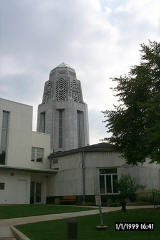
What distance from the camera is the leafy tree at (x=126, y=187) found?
2739cm

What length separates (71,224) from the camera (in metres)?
6.62

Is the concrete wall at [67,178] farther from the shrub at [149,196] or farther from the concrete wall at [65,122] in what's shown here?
the concrete wall at [65,122]

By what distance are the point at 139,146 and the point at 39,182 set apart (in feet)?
71.4

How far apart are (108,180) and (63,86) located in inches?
2236

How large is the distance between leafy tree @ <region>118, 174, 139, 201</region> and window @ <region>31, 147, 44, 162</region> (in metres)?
12.1

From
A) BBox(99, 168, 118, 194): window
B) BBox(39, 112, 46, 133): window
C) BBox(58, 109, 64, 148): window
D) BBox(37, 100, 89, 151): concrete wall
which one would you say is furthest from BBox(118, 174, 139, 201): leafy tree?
BBox(39, 112, 46, 133): window

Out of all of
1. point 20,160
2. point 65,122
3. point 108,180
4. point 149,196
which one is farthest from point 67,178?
point 65,122

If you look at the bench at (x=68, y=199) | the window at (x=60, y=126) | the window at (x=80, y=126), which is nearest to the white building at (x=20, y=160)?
the bench at (x=68, y=199)

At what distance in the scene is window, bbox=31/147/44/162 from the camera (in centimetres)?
3534

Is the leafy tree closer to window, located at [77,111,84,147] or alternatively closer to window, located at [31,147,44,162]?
window, located at [31,147,44,162]

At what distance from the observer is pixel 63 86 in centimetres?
8362

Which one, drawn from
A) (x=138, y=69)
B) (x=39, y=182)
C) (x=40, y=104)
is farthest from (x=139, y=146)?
(x=40, y=104)

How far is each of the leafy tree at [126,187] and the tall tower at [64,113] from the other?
49.0 m

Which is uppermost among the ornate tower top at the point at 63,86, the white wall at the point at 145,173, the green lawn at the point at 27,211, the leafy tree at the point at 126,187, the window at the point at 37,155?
the ornate tower top at the point at 63,86
